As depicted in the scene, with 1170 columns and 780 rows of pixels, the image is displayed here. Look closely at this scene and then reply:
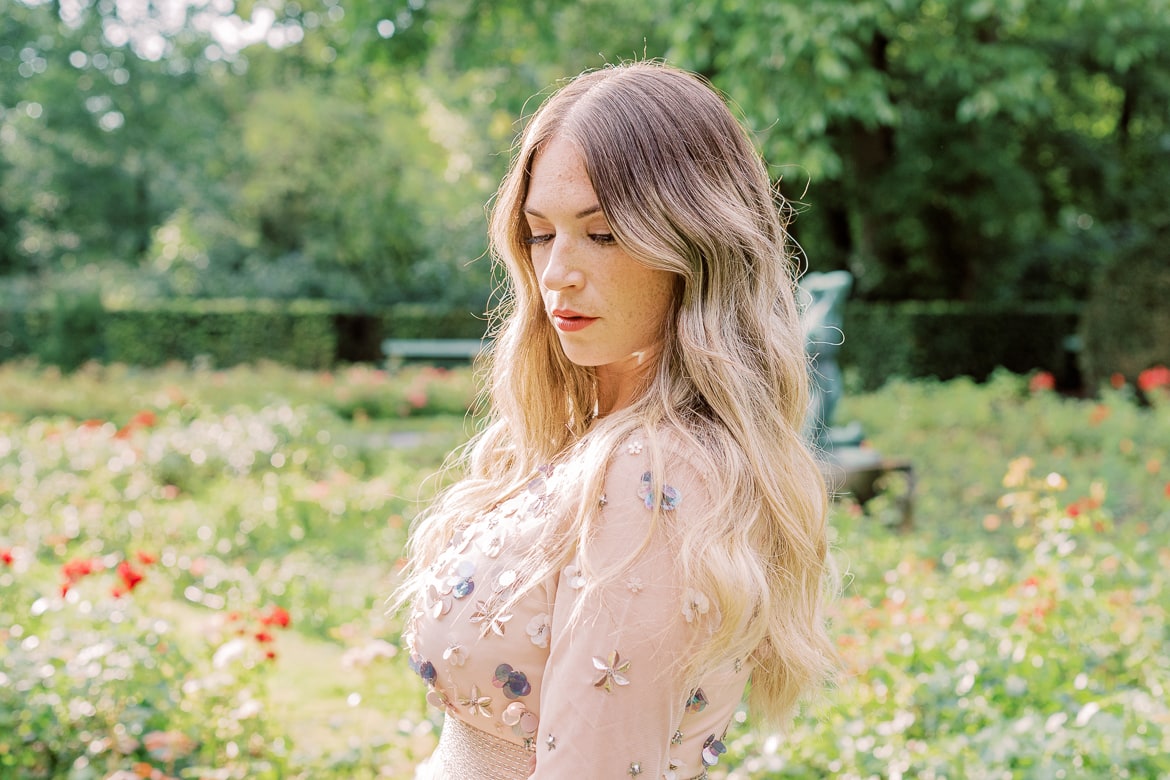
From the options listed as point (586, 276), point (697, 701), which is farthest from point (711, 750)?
point (586, 276)

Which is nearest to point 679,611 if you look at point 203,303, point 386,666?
point 386,666

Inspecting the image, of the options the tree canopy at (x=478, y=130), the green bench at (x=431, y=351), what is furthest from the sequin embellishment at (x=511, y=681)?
the green bench at (x=431, y=351)

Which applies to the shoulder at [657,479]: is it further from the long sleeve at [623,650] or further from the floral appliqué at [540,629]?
the floral appliqué at [540,629]

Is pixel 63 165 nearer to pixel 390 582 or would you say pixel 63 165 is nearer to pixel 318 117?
pixel 318 117

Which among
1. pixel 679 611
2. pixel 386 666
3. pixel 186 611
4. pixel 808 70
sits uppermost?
pixel 808 70

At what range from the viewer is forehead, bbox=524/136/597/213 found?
1.27 metres

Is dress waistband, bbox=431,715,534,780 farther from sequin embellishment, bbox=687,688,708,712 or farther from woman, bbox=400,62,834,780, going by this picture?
sequin embellishment, bbox=687,688,708,712

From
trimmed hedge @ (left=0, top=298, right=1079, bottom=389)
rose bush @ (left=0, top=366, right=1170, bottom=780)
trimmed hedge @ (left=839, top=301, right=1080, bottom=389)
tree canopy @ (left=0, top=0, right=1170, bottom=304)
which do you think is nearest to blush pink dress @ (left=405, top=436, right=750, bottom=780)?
rose bush @ (left=0, top=366, right=1170, bottom=780)

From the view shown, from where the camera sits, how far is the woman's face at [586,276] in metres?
1.29

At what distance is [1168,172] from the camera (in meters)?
17.5

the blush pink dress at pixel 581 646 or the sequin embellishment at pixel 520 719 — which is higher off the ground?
the blush pink dress at pixel 581 646

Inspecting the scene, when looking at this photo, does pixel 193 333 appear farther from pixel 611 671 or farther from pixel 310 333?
pixel 611 671

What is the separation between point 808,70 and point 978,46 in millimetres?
→ 4238

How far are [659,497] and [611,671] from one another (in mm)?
195
